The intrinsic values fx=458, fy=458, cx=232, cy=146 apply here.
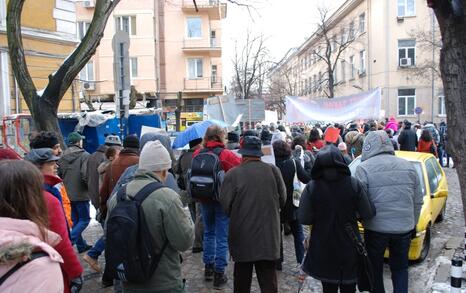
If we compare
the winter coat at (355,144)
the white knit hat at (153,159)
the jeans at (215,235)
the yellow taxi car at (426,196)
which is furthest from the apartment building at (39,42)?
the white knit hat at (153,159)

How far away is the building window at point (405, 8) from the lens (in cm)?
3703

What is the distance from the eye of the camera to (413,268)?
6.82 m

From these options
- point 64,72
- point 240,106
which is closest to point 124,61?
point 64,72

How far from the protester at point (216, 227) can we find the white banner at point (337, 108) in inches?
481

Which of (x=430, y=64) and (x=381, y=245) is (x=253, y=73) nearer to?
(x=430, y=64)

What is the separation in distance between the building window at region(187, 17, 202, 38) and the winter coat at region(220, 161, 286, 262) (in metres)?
35.2

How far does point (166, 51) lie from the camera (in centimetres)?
3922

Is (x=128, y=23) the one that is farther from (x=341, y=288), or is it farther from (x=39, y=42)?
(x=341, y=288)

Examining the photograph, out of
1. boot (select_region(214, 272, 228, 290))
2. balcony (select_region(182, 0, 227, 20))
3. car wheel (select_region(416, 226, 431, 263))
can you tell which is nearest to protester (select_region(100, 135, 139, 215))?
boot (select_region(214, 272, 228, 290))

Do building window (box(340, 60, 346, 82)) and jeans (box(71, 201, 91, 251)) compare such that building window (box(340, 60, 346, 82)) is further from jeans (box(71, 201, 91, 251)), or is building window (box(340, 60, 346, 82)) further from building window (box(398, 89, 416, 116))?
jeans (box(71, 201, 91, 251))

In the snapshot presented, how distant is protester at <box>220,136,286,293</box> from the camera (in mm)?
4711

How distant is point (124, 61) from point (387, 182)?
17.5 ft

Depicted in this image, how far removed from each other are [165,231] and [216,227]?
2.73m

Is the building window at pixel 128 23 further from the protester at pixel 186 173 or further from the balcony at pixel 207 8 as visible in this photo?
the protester at pixel 186 173
